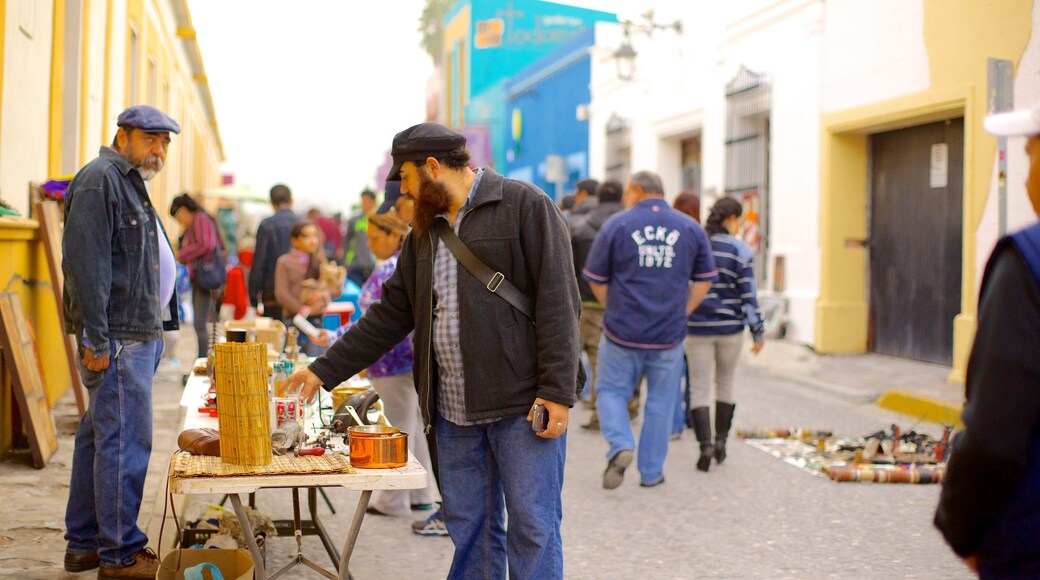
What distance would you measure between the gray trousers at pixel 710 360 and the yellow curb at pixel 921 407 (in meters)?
2.41

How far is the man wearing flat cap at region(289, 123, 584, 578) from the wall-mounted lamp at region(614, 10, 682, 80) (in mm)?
14904

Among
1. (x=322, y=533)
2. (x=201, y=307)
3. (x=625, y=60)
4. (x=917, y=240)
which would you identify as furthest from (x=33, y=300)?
(x=625, y=60)

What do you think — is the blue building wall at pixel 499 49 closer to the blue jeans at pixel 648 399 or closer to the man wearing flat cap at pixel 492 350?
the blue jeans at pixel 648 399

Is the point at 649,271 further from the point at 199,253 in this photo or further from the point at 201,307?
the point at 201,307

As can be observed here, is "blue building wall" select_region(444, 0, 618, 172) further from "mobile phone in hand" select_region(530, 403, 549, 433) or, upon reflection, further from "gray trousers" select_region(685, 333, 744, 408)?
"mobile phone in hand" select_region(530, 403, 549, 433)

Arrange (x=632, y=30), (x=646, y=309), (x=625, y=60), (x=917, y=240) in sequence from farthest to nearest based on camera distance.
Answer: (x=625, y=60), (x=632, y=30), (x=917, y=240), (x=646, y=309)

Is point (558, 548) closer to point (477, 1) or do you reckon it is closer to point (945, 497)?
point (945, 497)

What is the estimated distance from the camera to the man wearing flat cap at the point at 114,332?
4371 millimetres

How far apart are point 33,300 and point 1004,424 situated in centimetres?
720

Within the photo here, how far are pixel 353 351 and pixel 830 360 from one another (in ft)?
32.6

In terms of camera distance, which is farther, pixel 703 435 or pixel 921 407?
pixel 921 407

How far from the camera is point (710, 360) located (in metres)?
7.54

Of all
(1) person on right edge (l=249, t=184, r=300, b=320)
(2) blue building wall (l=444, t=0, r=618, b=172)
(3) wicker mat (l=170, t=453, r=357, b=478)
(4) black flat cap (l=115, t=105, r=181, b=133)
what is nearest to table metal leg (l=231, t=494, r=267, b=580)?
(3) wicker mat (l=170, t=453, r=357, b=478)

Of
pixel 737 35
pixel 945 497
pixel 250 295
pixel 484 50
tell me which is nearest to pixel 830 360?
pixel 737 35
